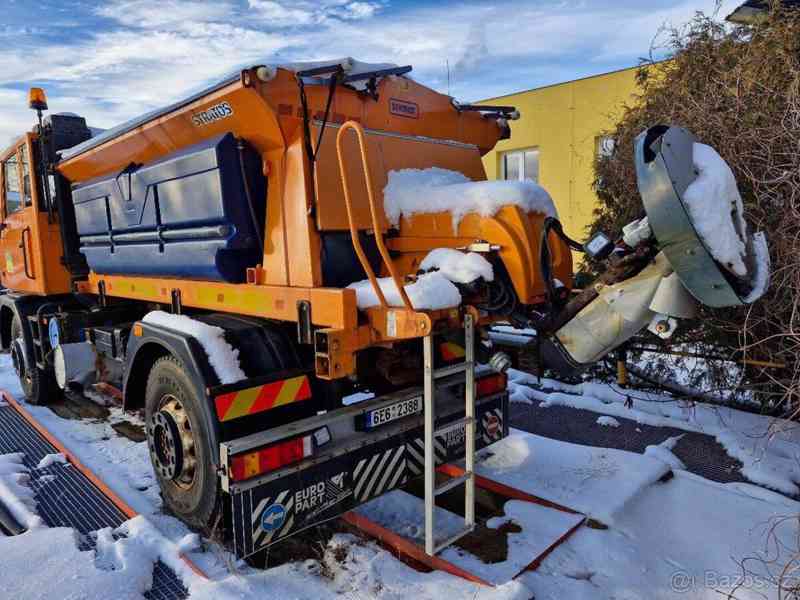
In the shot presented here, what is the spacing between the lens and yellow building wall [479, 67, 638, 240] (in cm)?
1108

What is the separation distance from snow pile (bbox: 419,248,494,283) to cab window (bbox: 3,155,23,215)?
4998 millimetres

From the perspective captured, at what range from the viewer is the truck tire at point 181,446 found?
298 centimetres

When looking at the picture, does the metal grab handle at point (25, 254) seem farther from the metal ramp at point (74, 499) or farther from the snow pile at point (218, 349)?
the snow pile at point (218, 349)

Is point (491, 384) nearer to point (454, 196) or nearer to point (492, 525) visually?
point (492, 525)

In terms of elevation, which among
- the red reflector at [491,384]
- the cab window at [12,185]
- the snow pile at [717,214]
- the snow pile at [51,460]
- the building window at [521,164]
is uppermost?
the building window at [521,164]

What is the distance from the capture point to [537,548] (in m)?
3.00

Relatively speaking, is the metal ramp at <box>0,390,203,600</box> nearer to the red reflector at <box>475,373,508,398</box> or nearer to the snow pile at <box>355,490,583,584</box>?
the snow pile at <box>355,490,583,584</box>

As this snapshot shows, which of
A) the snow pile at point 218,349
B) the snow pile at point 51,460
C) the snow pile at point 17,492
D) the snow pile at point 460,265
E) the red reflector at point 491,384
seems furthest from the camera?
the snow pile at point 51,460

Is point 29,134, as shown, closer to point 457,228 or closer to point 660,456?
point 457,228

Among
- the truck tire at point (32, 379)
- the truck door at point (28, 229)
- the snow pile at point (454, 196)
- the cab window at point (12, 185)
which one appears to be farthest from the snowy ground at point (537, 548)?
the cab window at point (12, 185)

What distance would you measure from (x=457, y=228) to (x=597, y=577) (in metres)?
1.89

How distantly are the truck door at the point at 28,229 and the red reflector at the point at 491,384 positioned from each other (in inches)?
171

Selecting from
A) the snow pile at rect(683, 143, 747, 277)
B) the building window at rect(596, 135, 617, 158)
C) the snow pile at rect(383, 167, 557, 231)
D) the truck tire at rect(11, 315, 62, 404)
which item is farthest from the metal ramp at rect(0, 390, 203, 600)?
the building window at rect(596, 135, 617, 158)

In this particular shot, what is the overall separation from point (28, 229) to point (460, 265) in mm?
4959
